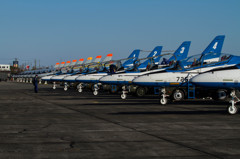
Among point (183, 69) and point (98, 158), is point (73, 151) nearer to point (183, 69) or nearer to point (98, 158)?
point (98, 158)

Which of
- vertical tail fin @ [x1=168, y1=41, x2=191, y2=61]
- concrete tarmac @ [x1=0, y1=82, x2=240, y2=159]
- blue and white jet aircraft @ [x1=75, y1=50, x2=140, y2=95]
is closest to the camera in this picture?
concrete tarmac @ [x1=0, y1=82, x2=240, y2=159]

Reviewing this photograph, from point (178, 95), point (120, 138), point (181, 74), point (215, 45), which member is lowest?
point (120, 138)

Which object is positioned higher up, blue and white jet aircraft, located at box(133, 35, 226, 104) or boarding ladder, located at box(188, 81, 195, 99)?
blue and white jet aircraft, located at box(133, 35, 226, 104)

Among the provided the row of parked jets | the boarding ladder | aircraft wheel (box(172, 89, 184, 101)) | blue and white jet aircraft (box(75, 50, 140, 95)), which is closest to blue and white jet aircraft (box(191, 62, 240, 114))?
the row of parked jets

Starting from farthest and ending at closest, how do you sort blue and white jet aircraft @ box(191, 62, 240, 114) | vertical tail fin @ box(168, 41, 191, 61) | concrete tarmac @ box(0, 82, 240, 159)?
vertical tail fin @ box(168, 41, 191, 61)
blue and white jet aircraft @ box(191, 62, 240, 114)
concrete tarmac @ box(0, 82, 240, 159)

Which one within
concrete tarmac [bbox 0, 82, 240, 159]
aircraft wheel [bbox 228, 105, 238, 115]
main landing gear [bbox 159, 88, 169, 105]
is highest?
main landing gear [bbox 159, 88, 169, 105]

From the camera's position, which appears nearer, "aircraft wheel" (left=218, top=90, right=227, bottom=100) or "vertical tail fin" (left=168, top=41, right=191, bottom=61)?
"aircraft wheel" (left=218, top=90, right=227, bottom=100)

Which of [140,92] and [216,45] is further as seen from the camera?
[216,45]

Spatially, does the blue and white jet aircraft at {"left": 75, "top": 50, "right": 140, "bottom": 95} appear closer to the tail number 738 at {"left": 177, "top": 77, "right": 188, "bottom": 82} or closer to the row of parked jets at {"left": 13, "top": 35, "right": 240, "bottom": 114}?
the row of parked jets at {"left": 13, "top": 35, "right": 240, "bottom": 114}

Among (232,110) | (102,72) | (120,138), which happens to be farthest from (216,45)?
(120,138)

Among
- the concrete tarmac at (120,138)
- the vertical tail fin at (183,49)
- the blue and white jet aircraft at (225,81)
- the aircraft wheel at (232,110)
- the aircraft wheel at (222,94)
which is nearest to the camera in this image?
the concrete tarmac at (120,138)

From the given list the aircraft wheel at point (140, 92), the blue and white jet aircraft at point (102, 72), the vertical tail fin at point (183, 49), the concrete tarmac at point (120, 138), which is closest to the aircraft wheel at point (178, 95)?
the aircraft wheel at point (140, 92)

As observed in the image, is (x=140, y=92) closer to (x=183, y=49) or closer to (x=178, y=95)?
(x=178, y=95)

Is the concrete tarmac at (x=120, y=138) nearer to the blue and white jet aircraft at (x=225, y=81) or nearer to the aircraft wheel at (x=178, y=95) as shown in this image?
the blue and white jet aircraft at (x=225, y=81)
